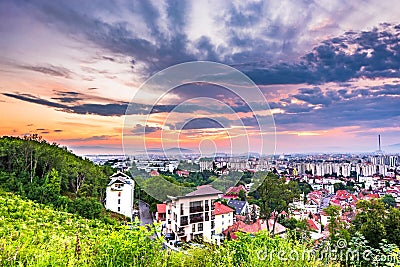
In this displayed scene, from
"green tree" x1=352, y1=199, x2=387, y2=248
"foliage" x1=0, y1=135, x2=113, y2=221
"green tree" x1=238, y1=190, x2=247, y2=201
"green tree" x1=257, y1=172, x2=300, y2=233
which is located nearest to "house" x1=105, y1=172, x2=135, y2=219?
"foliage" x1=0, y1=135, x2=113, y2=221

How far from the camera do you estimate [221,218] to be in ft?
17.5

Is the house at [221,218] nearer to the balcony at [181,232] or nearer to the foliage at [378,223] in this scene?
the balcony at [181,232]

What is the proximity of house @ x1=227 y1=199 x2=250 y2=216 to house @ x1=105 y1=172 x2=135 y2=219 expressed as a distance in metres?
2.53

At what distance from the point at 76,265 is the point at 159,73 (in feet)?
8.74

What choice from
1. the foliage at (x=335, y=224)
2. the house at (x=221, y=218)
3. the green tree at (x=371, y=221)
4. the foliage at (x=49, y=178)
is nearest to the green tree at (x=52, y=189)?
the foliage at (x=49, y=178)

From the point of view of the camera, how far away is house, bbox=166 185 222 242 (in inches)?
160

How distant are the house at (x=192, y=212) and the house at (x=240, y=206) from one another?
291 centimetres

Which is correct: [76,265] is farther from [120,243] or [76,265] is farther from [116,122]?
[116,122]

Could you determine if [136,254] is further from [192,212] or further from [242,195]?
[242,195]

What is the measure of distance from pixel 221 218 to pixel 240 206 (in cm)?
204

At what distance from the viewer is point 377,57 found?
5.97 m

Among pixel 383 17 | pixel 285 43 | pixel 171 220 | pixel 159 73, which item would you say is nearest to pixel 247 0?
pixel 285 43

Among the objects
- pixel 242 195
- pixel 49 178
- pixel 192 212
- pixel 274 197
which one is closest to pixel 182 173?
pixel 192 212

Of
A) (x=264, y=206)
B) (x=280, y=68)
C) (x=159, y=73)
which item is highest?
(x=280, y=68)
